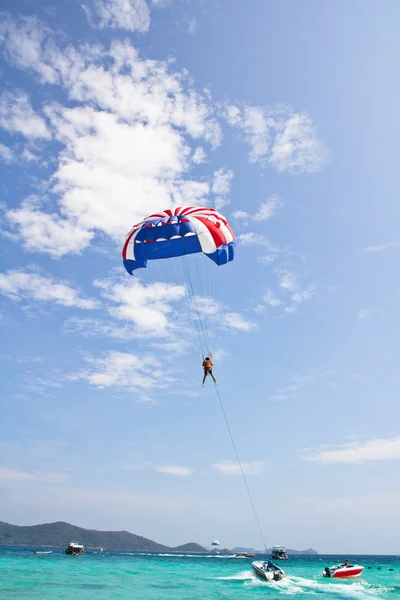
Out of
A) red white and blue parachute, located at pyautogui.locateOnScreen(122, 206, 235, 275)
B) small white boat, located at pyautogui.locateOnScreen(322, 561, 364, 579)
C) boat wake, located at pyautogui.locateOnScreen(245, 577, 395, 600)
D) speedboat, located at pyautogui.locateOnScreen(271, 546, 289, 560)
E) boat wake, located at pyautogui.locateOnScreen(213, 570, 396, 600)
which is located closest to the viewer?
red white and blue parachute, located at pyautogui.locateOnScreen(122, 206, 235, 275)

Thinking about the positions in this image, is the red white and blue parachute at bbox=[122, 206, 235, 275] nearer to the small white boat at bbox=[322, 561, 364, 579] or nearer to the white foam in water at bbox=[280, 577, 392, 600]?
the white foam in water at bbox=[280, 577, 392, 600]

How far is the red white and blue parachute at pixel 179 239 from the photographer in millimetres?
15961

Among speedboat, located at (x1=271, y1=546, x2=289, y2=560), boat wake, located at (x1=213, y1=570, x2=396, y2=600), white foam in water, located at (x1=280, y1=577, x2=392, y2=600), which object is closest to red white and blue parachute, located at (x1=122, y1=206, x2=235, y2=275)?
boat wake, located at (x1=213, y1=570, x2=396, y2=600)

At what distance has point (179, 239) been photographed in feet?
52.5

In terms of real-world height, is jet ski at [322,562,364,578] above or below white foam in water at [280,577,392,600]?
above

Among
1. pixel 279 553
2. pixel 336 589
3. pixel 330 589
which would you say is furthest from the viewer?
pixel 279 553

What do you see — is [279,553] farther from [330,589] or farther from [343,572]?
[330,589]

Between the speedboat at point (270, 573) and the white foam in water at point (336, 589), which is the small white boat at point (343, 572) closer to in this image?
the white foam in water at point (336, 589)

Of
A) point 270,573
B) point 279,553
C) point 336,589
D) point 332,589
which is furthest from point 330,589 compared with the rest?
point 279,553

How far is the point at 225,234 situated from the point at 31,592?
19.5m

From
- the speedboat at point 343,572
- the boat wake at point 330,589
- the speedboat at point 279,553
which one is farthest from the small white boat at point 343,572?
the speedboat at point 279,553

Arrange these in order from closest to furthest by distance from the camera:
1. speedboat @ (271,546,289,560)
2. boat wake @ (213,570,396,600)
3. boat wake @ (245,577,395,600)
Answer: boat wake @ (213,570,396,600) → boat wake @ (245,577,395,600) → speedboat @ (271,546,289,560)

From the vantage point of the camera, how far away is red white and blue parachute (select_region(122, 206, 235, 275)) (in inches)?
628

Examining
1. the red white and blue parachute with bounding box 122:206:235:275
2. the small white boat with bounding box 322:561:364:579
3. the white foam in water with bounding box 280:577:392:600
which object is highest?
the red white and blue parachute with bounding box 122:206:235:275
